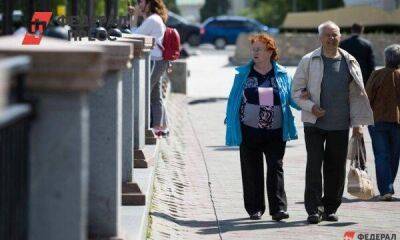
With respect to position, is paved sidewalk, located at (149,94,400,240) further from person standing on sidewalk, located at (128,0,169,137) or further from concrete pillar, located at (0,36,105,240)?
concrete pillar, located at (0,36,105,240)

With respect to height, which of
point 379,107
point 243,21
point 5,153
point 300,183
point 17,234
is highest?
point 5,153

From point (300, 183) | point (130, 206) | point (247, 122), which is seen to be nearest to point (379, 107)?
point (300, 183)

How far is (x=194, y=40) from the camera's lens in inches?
2876

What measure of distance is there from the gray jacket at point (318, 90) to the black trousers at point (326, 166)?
Result: 154 mm

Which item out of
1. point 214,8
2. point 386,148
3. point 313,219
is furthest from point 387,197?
point 214,8

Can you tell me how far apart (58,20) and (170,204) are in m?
2.33

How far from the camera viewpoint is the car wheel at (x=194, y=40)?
238 ft

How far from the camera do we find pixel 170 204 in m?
10.9

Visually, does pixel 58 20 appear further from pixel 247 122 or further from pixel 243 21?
pixel 243 21

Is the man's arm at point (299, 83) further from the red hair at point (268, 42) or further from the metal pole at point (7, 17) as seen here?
the metal pole at point (7, 17)

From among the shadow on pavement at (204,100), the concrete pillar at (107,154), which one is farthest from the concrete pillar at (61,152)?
the shadow on pavement at (204,100)

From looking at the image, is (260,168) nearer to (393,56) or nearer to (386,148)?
(386,148)

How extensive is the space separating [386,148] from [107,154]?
19.8 ft

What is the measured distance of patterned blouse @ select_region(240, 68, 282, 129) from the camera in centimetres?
1029
